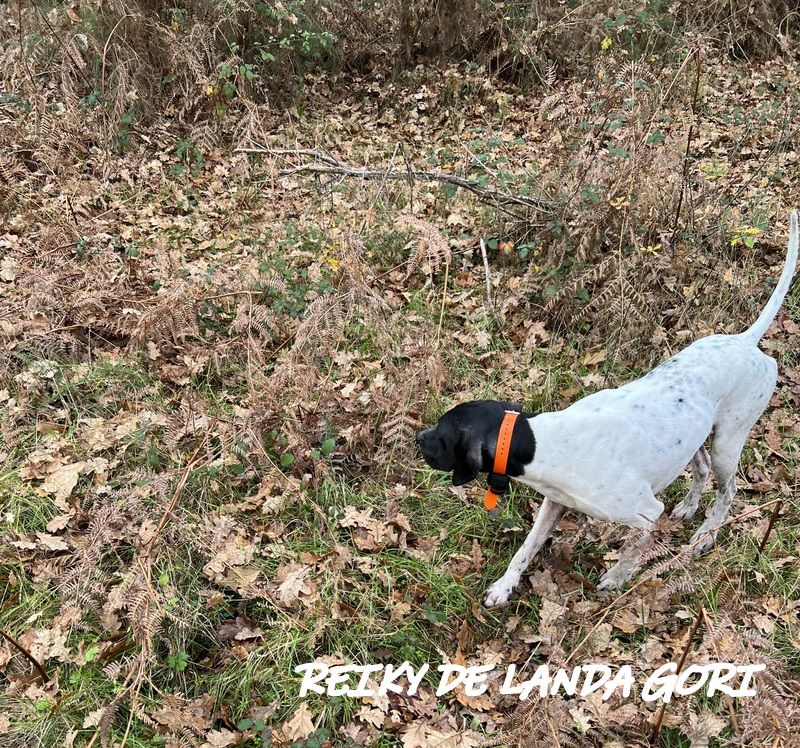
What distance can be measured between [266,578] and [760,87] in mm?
7918

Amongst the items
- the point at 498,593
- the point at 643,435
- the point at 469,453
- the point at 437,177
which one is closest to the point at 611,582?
the point at 498,593

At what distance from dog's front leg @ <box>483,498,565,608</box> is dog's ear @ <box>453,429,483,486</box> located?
1.92ft

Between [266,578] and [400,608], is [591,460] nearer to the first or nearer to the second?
[400,608]

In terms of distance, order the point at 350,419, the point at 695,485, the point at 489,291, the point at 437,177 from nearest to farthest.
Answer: the point at 695,485, the point at 350,419, the point at 489,291, the point at 437,177

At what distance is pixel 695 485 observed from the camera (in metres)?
3.78

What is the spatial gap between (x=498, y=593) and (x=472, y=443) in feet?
3.20

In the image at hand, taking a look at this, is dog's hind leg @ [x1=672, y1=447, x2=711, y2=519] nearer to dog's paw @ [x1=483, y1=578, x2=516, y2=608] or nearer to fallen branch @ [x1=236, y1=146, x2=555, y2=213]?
dog's paw @ [x1=483, y1=578, x2=516, y2=608]

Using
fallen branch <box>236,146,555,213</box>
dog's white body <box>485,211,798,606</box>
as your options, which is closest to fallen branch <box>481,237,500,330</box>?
fallen branch <box>236,146,555,213</box>

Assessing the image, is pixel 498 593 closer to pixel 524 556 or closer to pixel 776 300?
pixel 524 556

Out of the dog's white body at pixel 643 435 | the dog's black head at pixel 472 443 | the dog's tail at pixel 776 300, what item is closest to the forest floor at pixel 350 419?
the dog's white body at pixel 643 435

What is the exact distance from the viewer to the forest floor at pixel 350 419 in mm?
2947

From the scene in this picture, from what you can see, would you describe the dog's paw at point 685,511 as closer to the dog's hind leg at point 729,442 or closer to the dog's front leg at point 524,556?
the dog's hind leg at point 729,442

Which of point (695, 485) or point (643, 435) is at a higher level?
point (643, 435)

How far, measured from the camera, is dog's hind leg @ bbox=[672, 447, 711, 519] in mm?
3686
